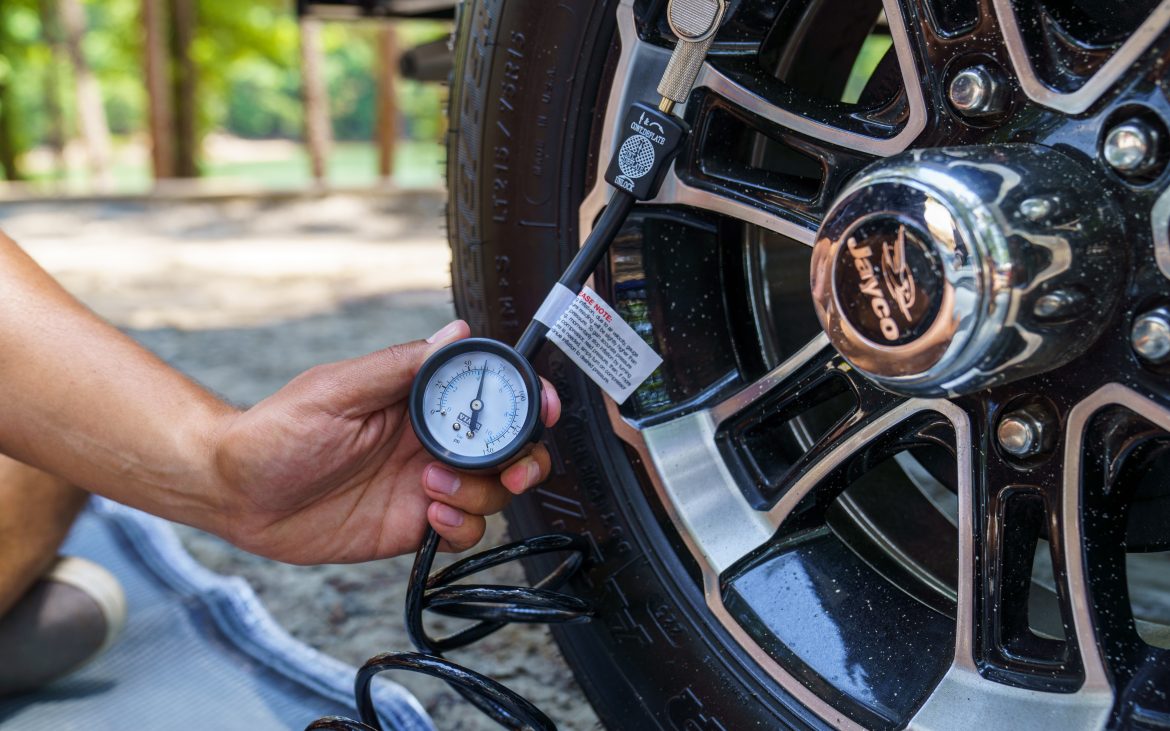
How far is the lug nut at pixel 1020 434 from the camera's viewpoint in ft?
3.00

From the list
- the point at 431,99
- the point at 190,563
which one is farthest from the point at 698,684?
the point at 431,99

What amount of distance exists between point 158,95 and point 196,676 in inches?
418

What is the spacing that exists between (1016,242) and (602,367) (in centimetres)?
50

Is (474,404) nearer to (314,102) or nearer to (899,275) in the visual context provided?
(899,275)

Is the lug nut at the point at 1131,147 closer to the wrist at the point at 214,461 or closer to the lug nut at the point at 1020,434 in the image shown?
the lug nut at the point at 1020,434

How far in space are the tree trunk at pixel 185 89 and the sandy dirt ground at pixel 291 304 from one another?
5203 millimetres

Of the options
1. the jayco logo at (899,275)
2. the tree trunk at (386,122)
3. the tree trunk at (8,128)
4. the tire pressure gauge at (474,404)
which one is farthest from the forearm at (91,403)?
the tree trunk at (8,128)

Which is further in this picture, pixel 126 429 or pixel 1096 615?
pixel 126 429

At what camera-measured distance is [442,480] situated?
123 centimetres

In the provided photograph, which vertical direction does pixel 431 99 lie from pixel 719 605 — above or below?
below

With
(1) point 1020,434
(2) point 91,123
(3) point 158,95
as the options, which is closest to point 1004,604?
Answer: (1) point 1020,434

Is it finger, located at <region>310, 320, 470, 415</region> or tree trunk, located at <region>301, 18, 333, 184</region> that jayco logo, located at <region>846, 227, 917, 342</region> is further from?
tree trunk, located at <region>301, 18, 333, 184</region>

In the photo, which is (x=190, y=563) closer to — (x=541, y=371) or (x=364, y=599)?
(x=364, y=599)

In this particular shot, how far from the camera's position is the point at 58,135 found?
19.3m
